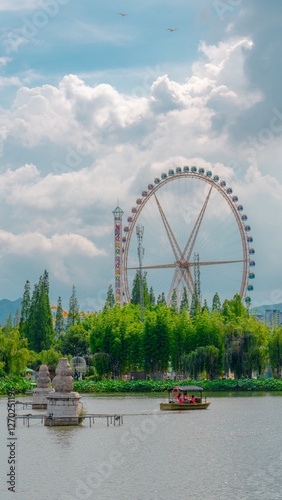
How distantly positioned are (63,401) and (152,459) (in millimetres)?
9589

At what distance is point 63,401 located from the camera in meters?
36.5

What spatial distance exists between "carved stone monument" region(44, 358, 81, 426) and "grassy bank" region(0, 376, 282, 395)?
118 ft

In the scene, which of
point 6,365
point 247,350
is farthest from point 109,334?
point 247,350

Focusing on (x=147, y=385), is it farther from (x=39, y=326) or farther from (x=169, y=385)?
(x=39, y=326)

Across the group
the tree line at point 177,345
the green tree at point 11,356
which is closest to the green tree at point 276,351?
the tree line at point 177,345

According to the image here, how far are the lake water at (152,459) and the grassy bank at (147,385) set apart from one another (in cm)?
2638

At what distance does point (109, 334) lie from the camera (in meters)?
84.8

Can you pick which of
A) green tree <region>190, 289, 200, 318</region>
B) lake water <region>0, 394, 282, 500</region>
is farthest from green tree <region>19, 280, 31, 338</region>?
lake water <region>0, 394, 282, 500</region>

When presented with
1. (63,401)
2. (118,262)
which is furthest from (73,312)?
(63,401)

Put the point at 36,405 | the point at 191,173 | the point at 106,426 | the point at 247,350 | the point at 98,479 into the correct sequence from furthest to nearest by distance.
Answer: the point at 191,173, the point at 247,350, the point at 36,405, the point at 106,426, the point at 98,479

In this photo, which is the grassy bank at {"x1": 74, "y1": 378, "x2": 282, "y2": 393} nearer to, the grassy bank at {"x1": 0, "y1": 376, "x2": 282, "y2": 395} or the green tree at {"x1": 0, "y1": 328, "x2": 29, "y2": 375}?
the grassy bank at {"x1": 0, "y1": 376, "x2": 282, "y2": 395}

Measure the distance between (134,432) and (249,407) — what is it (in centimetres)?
1701

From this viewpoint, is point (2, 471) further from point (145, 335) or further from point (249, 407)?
point (145, 335)

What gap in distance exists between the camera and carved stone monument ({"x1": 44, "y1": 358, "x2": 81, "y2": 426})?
36.3 metres
